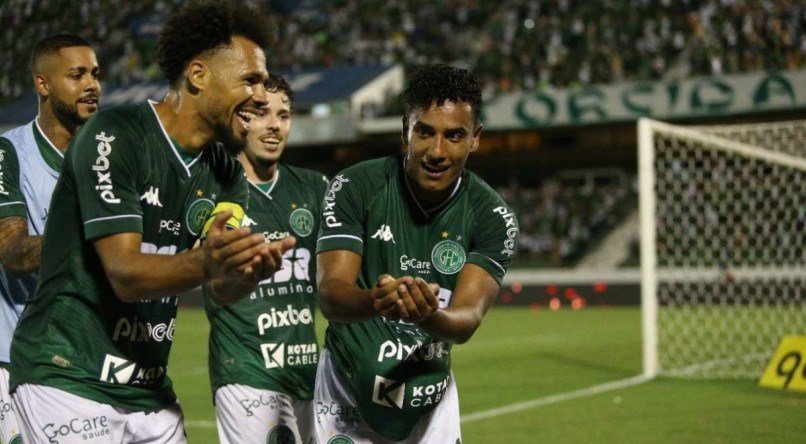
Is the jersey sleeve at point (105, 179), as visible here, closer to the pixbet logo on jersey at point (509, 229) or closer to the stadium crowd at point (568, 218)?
the pixbet logo on jersey at point (509, 229)

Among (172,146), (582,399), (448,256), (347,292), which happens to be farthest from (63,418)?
(582,399)

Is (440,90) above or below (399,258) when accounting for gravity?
above

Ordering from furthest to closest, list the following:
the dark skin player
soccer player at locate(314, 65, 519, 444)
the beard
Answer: the beard
soccer player at locate(314, 65, 519, 444)
the dark skin player

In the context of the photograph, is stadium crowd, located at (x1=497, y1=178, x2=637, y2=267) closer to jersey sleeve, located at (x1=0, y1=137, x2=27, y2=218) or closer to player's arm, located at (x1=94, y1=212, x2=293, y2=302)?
jersey sleeve, located at (x1=0, y1=137, x2=27, y2=218)

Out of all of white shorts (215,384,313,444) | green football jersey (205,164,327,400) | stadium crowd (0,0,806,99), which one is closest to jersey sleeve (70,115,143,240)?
green football jersey (205,164,327,400)

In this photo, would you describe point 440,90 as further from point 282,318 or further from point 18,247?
point 282,318

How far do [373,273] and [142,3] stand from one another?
37.5m

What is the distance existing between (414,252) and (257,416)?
153 centimetres

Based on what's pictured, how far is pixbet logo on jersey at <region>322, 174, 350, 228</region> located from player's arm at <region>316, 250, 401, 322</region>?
0.39 ft

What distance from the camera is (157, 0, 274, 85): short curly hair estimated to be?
11.5 feet

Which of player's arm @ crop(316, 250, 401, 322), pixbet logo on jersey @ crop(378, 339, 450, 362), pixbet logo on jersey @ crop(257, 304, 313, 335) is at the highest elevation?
player's arm @ crop(316, 250, 401, 322)

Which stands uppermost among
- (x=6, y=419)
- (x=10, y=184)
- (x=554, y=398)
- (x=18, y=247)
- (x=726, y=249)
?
(x=10, y=184)

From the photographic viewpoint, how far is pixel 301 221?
5895 millimetres

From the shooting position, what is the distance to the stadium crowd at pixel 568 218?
33.6 metres
